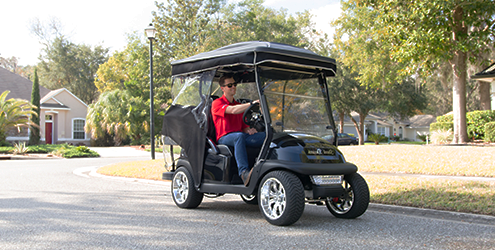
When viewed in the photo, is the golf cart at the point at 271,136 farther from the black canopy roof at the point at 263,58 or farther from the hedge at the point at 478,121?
the hedge at the point at 478,121

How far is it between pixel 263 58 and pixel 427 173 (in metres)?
7.08

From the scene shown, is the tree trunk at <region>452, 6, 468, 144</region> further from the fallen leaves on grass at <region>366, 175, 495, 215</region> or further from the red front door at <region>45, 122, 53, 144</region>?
the red front door at <region>45, 122, 53, 144</region>

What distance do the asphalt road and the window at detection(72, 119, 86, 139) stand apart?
32.4 metres

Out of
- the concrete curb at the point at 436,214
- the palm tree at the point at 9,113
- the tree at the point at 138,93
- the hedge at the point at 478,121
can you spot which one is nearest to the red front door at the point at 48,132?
the tree at the point at 138,93

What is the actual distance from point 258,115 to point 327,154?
1.40 m

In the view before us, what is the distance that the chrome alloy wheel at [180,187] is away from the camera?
708 centimetres

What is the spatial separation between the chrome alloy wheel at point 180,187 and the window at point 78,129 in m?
34.5

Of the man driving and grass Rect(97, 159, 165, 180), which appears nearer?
the man driving

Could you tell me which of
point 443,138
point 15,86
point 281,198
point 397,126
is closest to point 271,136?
point 281,198

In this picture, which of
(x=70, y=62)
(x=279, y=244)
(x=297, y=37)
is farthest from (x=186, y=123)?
(x=70, y=62)

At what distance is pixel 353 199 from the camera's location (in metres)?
5.91

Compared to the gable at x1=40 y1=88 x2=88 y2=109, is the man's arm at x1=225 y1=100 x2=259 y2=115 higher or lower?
lower

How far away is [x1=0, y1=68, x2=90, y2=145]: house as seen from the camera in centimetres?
3578

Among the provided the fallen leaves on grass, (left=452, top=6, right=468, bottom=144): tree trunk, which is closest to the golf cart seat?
the fallen leaves on grass
